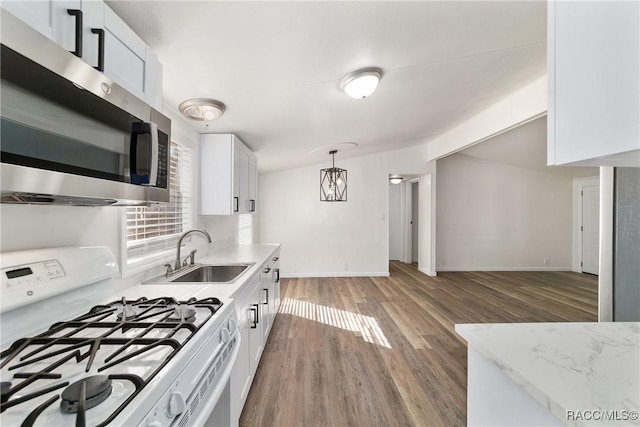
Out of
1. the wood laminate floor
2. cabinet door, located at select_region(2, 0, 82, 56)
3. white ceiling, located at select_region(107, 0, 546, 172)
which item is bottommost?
the wood laminate floor

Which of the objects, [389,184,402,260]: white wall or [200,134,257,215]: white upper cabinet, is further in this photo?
[389,184,402,260]: white wall

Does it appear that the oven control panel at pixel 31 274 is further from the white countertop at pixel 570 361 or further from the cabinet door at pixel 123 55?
the white countertop at pixel 570 361

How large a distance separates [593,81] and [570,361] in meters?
0.76

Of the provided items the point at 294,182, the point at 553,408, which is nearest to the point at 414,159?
the point at 294,182

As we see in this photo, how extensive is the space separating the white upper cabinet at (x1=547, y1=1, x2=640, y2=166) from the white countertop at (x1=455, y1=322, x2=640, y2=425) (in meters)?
0.56

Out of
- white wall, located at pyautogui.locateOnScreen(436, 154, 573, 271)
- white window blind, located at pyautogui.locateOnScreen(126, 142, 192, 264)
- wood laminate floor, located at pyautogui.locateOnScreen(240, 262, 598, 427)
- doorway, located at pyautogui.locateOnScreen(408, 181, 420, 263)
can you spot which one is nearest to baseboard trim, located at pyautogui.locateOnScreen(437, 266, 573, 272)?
white wall, located at pyautogui.locateOnScreen(436, 154, 573, 271)

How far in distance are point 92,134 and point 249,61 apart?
3.23ft

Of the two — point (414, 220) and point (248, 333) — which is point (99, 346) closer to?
point (248, 333)

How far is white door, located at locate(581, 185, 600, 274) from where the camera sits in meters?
5.48

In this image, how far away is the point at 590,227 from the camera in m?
5.62

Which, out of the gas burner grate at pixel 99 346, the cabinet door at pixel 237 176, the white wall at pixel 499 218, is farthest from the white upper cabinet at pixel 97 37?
the white wall at pixel 499 218

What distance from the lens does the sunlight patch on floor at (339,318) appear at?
9.27 ft

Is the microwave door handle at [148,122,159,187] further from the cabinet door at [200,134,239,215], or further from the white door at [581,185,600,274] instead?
the white door at [581,185,600,274]

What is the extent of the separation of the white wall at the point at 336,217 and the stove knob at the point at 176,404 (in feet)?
15.4
